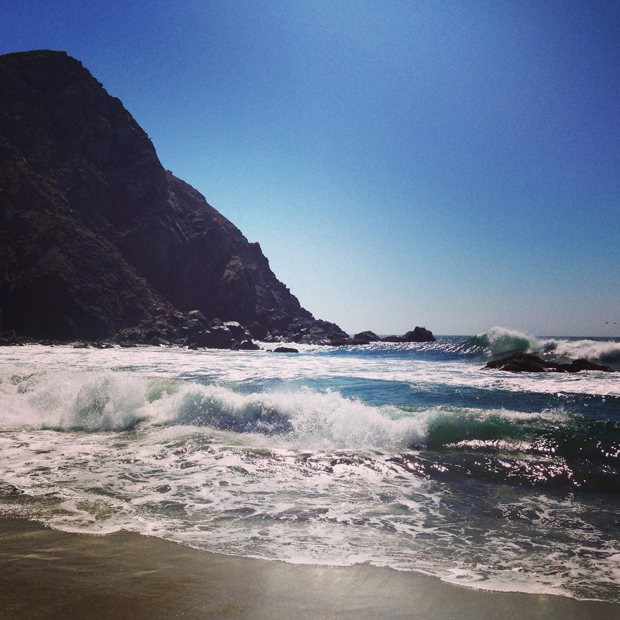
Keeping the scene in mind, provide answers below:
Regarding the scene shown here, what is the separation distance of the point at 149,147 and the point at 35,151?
56.0ft

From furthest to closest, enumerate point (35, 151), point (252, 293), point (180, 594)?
point (252, 293) → point (35, 151) → point (180, 594)

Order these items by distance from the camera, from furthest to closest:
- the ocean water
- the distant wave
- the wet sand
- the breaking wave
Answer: the distant wave < the breaking wave < the ocean water < the wet sand

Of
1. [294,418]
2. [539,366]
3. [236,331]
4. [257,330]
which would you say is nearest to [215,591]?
[294,418]

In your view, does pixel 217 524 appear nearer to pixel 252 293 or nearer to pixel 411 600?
pixel 411 600

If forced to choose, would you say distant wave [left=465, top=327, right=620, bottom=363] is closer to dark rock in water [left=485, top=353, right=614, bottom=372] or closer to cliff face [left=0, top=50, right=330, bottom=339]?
dark rock in water [left=485, top=353, right=614, bottom=372]

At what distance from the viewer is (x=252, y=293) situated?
70812mm

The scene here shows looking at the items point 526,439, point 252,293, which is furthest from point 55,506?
point 252,293

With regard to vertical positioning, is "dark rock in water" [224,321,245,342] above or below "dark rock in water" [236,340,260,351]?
above

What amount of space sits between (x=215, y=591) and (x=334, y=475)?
3.65m

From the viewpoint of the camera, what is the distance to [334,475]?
641cm

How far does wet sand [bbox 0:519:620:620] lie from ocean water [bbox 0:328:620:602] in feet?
0.82

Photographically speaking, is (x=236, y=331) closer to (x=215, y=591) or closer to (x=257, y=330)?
(x=257, y=330)

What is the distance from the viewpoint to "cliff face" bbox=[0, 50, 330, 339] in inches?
1581

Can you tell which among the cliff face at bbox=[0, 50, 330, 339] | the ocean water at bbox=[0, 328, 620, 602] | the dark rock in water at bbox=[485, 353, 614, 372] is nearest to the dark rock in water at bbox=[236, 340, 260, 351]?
the cliff face at bbox=[0, 50, 330, 339]
